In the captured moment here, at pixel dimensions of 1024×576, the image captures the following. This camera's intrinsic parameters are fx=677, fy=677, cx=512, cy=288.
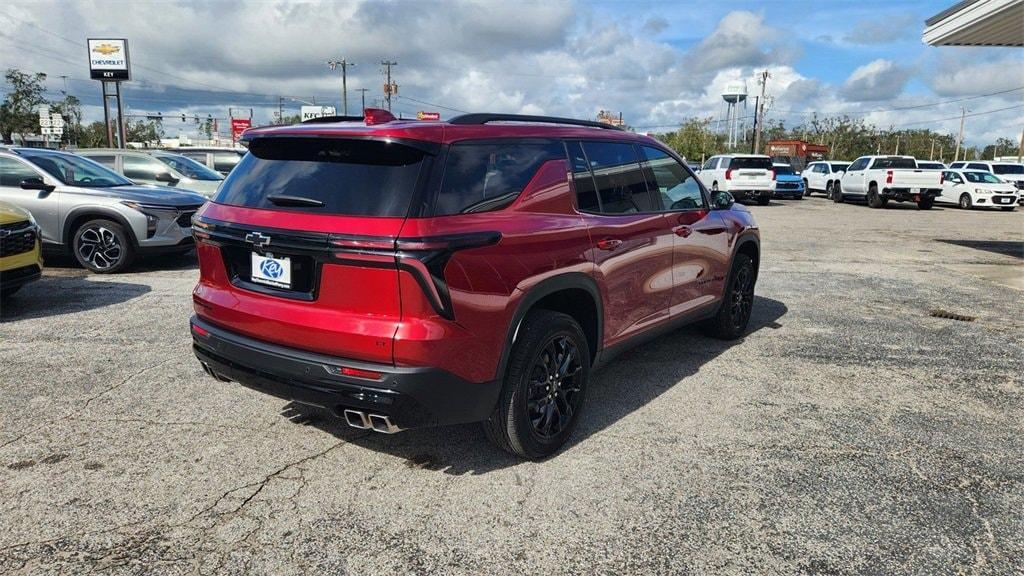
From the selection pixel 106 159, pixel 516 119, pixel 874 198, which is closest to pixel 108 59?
pixel 106 159

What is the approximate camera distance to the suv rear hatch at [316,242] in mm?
2828

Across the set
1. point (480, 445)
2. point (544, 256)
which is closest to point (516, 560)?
point (480, 445)

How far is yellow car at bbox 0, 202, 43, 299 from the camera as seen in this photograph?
20.0 ft

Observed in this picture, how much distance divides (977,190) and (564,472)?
1083 inches

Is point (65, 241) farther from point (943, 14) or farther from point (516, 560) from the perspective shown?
point (943, 14)

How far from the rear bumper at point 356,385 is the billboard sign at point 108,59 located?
48832mm

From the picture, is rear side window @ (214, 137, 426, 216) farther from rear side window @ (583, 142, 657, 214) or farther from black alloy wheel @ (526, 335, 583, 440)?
rear side window @ (583, 142, 657, 214)

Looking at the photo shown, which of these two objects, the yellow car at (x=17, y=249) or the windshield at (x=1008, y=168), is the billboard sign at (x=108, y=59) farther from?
the windshield at (x=1008, y=168)

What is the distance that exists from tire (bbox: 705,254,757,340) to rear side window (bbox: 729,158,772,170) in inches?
767

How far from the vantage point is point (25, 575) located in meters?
2.52

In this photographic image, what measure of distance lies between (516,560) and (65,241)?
8139 mm

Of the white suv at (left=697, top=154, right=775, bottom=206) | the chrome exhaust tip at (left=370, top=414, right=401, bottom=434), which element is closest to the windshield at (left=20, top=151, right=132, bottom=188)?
the chrome exhaust tip at (left=370, top=414, right=401, bottom=434)

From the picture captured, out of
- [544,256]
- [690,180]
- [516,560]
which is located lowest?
[516,560]

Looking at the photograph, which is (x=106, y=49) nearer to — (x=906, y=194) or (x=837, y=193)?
(x=837, y=193)
